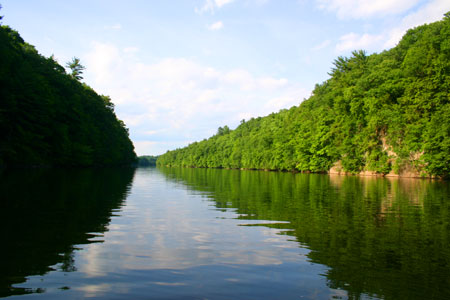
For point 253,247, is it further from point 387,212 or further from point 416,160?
point 416,160

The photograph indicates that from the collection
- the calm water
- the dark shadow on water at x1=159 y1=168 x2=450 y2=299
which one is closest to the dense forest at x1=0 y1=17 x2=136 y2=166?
the calm water

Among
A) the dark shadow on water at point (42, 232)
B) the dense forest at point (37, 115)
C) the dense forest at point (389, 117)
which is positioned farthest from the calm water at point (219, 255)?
the dense forest at point (389, 117)

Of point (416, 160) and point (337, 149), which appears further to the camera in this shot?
point (337, 149)

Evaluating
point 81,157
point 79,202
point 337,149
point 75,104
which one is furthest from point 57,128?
point 337,149

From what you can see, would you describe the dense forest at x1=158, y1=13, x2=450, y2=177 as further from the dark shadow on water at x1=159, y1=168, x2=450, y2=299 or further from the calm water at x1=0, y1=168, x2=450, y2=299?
the calm water at x1=0, y1=168, x2=450, y2=299

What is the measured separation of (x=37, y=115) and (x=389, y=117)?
53678 mm

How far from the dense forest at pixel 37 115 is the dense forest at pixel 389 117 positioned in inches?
1966

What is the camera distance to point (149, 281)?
540cm

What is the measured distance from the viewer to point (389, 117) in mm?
51969

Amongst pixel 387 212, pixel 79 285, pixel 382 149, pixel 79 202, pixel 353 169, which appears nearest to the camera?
pixel 79 285

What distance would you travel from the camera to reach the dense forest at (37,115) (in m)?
40.9

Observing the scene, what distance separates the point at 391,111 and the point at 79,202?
51.3m

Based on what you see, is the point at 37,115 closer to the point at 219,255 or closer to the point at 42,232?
the point at 42,232

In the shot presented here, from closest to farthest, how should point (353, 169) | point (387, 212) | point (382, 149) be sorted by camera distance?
point (387, 212), point (382, 149), point (353, 169)
